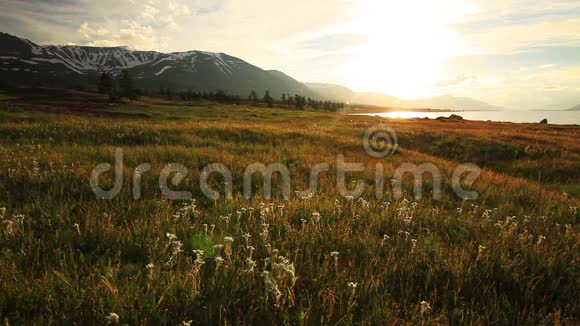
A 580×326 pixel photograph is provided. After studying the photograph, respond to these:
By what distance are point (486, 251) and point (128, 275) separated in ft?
12.7

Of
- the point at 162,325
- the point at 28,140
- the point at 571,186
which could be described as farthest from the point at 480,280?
the point at 28,140
